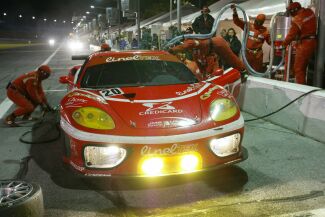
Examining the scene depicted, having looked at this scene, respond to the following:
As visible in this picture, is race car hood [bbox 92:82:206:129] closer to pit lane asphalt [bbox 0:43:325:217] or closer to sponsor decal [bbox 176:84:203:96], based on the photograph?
sponsor decal [bbox 176:84:203:96]

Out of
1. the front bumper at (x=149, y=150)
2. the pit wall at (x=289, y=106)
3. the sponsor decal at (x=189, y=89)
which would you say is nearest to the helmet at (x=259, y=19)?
the pit wall at (x=289, y=106)

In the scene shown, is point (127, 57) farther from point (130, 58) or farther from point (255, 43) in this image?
point (255, 43)

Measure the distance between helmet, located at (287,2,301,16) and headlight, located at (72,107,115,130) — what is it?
4677 millimetres

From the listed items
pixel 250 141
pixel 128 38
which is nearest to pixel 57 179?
pixel 250 141

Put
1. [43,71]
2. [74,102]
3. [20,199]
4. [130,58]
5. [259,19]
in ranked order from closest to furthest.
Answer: [20,199], [74,102], [130,58], [43,71], [259,19]

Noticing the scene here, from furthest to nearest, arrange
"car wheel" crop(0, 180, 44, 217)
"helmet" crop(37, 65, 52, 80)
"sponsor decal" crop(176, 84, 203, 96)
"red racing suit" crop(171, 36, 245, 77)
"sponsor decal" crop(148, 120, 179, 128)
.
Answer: "red racing suit" crop(171, 36, 245, 77) → "helmet" crop(37, 65, 52, 80) → "sponsor decal" crop(176, 84, 203, 96) → "sponsor decal" crop(148, 120, 179, 128) → "car wheel" crop(0, 180, 44, 217)

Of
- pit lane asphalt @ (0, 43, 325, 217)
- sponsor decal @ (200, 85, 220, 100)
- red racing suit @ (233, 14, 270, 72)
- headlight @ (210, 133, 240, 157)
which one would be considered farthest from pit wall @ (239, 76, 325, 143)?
red racing suit @ (233, 14, 270, 72)

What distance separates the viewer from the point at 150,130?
343 cm

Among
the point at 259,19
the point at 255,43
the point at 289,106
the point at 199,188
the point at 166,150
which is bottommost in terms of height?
the point at 199,188

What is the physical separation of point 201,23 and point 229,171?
6774 millimetres

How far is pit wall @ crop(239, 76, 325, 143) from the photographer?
5.12 meters

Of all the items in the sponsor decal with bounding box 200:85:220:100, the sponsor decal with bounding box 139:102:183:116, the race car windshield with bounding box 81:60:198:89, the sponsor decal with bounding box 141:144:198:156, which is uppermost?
the race car windshield with bounding box 81:60:198:89

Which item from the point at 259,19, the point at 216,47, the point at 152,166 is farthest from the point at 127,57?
the point at 259,19

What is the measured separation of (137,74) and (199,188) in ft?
5.86
